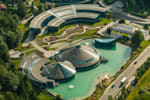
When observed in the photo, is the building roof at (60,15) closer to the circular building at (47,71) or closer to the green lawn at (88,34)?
the green lawn at (88,34)

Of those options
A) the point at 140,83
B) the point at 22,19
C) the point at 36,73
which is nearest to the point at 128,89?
the point at 140,83

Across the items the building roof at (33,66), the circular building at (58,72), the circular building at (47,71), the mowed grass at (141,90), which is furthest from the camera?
the circular building at (58,72)

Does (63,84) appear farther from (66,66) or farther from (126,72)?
(126,72)

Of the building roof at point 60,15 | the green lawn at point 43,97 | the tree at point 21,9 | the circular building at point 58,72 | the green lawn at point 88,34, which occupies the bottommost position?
the green lawn at point 43,97

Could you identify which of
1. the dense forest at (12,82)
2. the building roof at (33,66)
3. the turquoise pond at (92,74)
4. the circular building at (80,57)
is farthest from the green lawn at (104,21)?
the dense forest at (12,82)

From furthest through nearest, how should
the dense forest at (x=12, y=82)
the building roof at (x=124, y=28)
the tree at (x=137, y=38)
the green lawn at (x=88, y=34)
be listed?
1. the green lawn at (x=88, y=34)
2. the building roof at (x=124, y=28)
3. the tree at (x=137, y=38)
4. the dense forest at (x=12, y=82)

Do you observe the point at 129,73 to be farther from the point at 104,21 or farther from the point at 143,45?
the point at 104,21

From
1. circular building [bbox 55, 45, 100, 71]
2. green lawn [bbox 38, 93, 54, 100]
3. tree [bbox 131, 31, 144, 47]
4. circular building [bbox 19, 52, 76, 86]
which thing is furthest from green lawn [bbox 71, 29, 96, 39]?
green lawn [bbox 38, 93, 54, 100]
